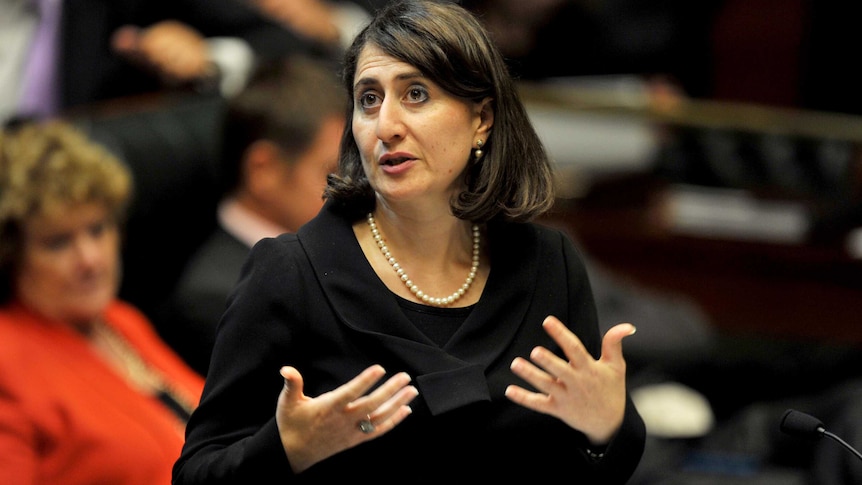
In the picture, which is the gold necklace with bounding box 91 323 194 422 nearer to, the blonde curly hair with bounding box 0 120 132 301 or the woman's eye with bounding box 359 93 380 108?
the blonde curly hair with bounding box 0 120 132 301

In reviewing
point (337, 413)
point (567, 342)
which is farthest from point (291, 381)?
point (567, 342)

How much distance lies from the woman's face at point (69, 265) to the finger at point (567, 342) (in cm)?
118

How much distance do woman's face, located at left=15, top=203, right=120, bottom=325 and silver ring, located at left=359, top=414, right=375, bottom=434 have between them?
1.11 m

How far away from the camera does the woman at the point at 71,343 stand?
203cm

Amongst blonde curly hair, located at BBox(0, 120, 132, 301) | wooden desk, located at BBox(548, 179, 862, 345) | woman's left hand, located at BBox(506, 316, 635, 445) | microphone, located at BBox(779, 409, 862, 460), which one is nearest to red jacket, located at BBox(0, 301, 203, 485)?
blonde curly hair, located at BBox(0, 120, 132, 301)

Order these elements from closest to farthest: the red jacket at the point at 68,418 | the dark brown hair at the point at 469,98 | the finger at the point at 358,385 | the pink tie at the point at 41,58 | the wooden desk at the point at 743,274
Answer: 1. the finger at the point at 358,385
2. the dark brown hair at the point at 469,98
3. the red jacket at the point at 68,418
4. the pink tie at the point at 41,58
5. the wooden desk at the point at 743,274

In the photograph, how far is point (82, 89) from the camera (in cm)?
342

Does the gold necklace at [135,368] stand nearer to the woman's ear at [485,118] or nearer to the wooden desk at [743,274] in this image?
the woman's ear at [485,118]

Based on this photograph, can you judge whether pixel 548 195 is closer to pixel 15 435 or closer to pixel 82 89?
pixel 15 435

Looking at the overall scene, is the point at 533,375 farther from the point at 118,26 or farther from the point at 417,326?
the point at 118,26

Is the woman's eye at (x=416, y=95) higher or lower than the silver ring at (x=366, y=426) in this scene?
higher

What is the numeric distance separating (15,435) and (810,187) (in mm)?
3085

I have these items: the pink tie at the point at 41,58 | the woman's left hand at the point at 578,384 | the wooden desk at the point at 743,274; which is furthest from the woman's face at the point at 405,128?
the wooden desk at the point at 743,274

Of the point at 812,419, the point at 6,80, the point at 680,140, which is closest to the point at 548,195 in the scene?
the point at 812,419
